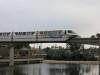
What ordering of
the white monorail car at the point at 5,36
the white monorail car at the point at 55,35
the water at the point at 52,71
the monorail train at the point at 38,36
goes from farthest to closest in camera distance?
the white monorail car at the point at 5,36, the monorail train at the point at 38,36, the white monorail car at the point at 55,35, the water at the point at 52,71

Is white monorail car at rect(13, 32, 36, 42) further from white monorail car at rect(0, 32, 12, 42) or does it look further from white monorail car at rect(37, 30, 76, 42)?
white monorail car at rect(37, 30, 76, 42)

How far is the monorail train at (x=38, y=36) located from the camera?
11000cm

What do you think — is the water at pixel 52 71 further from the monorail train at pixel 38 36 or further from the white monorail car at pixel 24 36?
the white monorail car at pixel 24 36

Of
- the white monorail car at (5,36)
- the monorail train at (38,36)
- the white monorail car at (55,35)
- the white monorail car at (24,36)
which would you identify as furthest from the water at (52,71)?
the white monorail car at (5,36)

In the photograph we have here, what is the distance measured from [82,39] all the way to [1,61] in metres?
38.4

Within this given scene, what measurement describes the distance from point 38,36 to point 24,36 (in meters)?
4.56

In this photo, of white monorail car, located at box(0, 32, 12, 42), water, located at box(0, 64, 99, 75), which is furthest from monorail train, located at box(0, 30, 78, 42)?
water, located at box(0, 64, 99, 75)

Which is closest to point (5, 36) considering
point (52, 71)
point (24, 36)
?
point (24, 36)

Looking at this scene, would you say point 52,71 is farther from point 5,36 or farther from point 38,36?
point 5,36

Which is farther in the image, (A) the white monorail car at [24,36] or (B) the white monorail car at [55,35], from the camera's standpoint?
(A) the white monorail car at [24,36]

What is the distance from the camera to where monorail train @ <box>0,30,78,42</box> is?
11000 cm

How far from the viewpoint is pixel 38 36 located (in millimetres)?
113625

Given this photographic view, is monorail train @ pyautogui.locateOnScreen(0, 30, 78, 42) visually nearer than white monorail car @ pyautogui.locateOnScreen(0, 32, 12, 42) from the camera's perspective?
Yes

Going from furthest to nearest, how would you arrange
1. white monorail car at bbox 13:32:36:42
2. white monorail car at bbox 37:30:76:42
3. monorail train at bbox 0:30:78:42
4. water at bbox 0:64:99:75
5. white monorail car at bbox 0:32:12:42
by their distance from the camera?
white monorail car at bbox 0:32:12:42 → white monorail car at bbox 13:32:36:42 → monorail train at bbox 0:30:78:42 → white monorail car at bbox 37:30:76:42 → water at bbox 0:64:99:75
